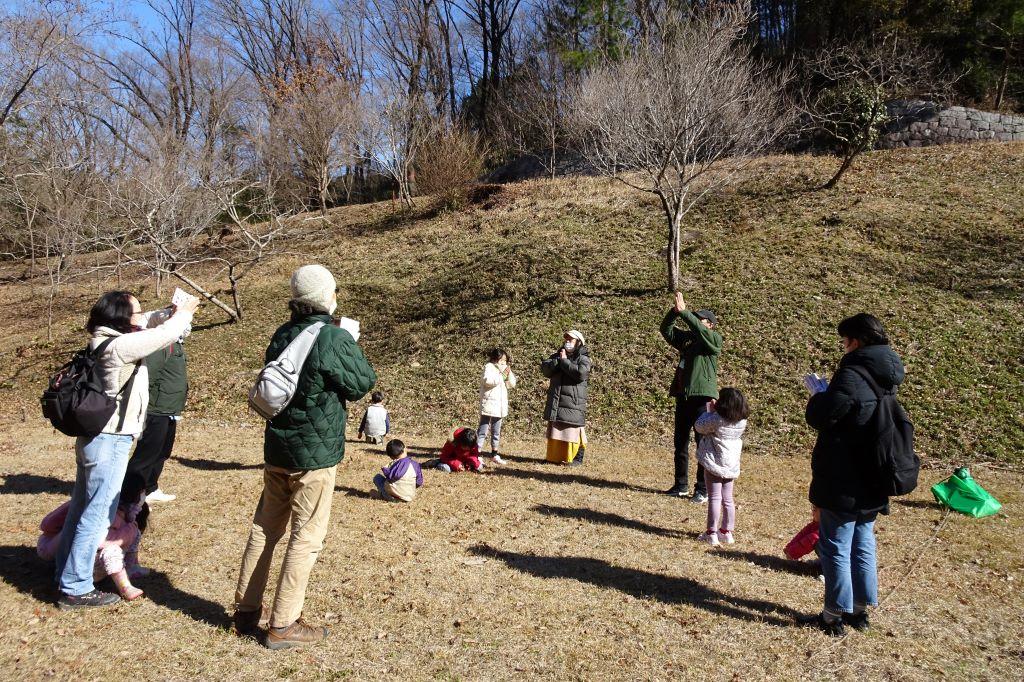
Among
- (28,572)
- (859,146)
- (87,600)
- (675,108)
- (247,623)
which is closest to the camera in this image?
(247,623)

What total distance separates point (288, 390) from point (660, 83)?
13.3 metres

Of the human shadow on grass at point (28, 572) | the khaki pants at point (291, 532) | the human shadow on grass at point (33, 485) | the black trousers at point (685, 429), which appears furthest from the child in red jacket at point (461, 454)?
the khaki pants at point (291, 532)

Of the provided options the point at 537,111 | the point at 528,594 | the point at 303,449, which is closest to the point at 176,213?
the point at 528,594

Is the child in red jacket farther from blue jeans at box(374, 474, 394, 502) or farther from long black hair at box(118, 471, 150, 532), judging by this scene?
long black hair at box(118, 471, 150, 532)

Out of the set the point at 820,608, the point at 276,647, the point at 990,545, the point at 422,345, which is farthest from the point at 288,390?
the point at 422,345

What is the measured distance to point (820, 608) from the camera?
4.38 meters

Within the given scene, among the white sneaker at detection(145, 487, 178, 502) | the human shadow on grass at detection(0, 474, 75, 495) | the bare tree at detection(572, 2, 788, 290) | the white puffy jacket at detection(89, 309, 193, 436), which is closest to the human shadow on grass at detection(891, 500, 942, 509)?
the white puffy jacket at detection(89, 309, 193, 436)

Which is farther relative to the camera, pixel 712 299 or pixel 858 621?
pixel 712 299

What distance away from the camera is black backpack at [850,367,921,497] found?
3.72 meters

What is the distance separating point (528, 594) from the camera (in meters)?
4.56

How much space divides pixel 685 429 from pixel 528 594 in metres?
3.05

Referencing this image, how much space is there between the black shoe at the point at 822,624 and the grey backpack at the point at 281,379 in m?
3.35

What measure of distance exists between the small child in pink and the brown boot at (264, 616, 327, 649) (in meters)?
1.13

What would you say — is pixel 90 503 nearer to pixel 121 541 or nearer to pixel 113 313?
pixel 121 541
